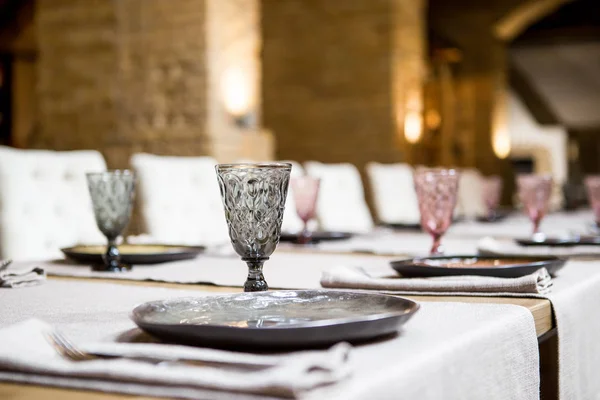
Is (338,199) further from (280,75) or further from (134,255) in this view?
(280,75)

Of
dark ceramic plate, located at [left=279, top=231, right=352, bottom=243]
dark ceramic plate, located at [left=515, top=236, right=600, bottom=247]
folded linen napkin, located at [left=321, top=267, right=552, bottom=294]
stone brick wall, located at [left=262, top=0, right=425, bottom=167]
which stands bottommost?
dark ceramic plate, located at [left=279, top=231, right=352, bottom=243]

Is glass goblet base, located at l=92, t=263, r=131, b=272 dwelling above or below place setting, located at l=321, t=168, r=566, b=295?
below

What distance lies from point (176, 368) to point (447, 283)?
56 centimetres

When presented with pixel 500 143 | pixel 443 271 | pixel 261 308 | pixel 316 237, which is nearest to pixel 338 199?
pixel 316 237

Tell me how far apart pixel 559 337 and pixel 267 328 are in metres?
0.48

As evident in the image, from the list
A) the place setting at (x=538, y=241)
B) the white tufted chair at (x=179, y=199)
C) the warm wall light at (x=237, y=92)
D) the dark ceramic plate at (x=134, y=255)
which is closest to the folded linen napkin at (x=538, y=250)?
the place setting at (x=538, y=241)

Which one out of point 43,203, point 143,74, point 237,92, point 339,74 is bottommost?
point 43,203

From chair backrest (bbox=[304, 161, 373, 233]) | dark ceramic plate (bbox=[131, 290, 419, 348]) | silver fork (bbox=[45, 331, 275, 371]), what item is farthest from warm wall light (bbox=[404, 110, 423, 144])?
silver fork (bbox=[45, 331, 275, 371])

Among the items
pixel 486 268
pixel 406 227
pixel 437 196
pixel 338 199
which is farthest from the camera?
pixel 338 199

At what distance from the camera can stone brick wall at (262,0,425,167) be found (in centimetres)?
773

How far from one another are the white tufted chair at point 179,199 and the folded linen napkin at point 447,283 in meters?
1.32

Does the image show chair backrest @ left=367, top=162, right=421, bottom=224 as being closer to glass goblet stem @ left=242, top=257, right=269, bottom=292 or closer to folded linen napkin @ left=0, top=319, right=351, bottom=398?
glass goblet stem @ left=242, top=257, right=269, bottom=292

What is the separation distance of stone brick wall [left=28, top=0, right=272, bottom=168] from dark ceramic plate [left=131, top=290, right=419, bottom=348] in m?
4.34

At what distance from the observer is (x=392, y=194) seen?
4000 millimetres
